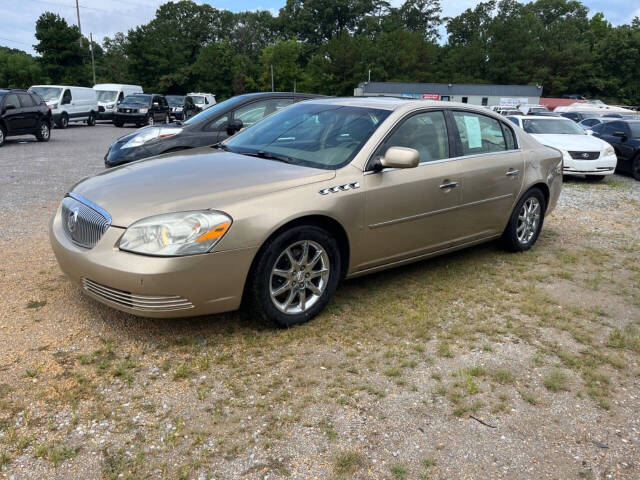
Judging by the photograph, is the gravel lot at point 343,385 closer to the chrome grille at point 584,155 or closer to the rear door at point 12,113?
the chrome grille at point 584,155

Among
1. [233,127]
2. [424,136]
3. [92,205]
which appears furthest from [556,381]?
[233,127]

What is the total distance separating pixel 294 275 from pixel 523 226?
313 centimetres

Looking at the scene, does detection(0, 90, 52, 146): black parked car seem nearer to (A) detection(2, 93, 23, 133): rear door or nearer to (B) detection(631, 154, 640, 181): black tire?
(A) detection(2, 93, 23, 133): rear door

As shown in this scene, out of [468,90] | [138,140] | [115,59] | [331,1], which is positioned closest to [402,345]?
[138,140]

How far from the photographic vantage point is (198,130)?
25.6ft

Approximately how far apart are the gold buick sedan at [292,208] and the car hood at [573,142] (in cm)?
721

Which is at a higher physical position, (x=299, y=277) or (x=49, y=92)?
(x=49, y=92)

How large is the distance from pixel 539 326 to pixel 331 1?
109m

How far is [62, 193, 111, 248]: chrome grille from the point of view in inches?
137

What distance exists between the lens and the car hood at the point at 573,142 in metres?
11.7

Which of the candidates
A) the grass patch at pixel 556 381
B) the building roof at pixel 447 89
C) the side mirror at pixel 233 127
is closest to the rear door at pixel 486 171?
the grass patch at pixel 556 381

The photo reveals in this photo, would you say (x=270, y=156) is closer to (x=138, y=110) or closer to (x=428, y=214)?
(x=428, y=214)

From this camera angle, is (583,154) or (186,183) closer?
(186,183)

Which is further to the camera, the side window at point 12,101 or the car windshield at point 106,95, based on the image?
the car windshield at point 106,95
